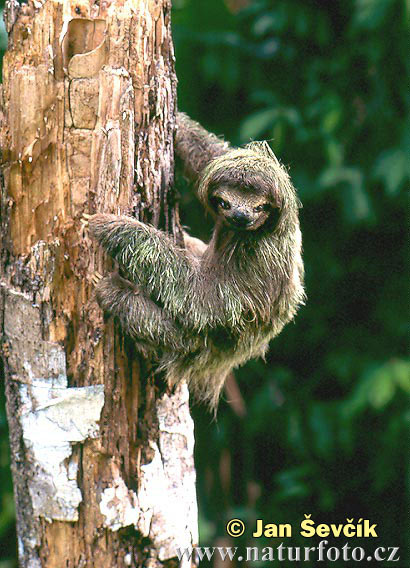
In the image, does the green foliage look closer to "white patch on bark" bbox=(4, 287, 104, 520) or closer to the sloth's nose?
the sloth's nose

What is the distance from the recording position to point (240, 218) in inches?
98.2

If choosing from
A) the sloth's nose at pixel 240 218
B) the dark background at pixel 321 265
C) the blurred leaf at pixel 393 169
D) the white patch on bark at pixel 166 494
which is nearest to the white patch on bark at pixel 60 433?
the white patch on bark at pixel 166 494

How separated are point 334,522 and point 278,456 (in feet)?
2.01

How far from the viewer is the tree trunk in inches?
93.0

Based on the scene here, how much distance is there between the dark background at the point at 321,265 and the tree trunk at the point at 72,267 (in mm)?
1584

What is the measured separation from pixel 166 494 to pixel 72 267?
3.15 feet

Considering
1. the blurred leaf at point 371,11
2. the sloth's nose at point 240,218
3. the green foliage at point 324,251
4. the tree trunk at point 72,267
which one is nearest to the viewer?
the tree trunk at point 72,267

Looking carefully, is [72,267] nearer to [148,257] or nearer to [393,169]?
[148,257]

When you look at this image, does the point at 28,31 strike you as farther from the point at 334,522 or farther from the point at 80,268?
the point at 334,522

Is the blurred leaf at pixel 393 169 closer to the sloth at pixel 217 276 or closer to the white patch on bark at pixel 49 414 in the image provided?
the sloth at pixel 217 276

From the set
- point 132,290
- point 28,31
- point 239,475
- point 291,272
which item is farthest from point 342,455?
point 28,31

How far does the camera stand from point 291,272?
2.89m

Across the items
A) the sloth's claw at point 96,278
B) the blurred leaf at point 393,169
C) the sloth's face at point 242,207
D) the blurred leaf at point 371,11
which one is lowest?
the sloth's claw at point 96,278

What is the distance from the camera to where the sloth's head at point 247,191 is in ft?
8.29
